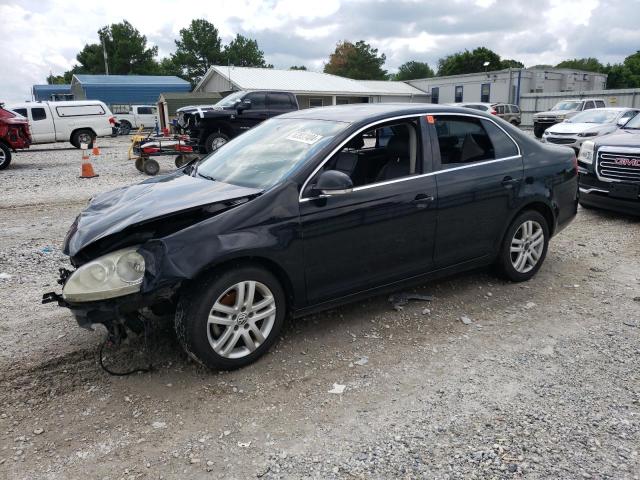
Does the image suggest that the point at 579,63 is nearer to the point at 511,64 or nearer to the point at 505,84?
the point at 511,64

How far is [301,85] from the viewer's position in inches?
1435

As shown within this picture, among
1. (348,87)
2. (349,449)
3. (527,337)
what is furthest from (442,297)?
(348,87)

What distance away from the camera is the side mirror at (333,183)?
11.1ft

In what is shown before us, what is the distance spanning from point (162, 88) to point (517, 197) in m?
41.2

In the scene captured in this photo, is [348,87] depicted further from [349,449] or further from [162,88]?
[349,449]

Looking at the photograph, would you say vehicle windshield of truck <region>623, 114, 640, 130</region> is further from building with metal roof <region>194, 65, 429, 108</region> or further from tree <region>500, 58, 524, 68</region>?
tree <region>500, 58, 524, 68</region>

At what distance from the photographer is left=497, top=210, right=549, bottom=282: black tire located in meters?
4.68

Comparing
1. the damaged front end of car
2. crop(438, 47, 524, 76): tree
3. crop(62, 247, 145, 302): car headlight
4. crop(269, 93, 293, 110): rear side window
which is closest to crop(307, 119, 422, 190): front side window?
the damaged front end of car

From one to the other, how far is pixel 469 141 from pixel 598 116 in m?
14.2

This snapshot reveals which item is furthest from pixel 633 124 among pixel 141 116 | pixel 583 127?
pixel 141 116

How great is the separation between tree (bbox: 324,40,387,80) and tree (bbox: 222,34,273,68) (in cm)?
1222

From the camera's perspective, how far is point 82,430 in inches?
112

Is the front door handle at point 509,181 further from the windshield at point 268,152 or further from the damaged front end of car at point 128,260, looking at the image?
the damaged front end of car at point 128,260

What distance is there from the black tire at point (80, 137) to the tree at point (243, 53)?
56.6 m
